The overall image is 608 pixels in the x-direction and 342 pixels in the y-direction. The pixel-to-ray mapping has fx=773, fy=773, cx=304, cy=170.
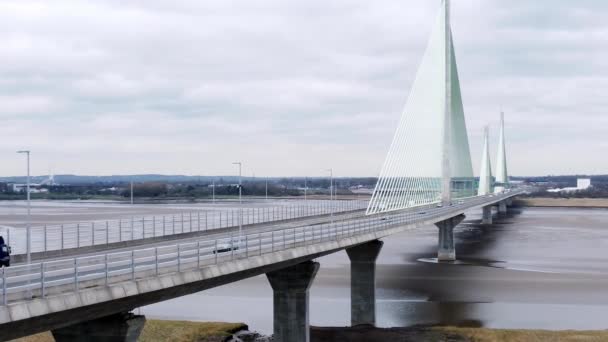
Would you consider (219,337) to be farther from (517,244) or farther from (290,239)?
(517,244)

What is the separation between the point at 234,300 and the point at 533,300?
17250 mm

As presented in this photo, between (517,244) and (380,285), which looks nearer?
(380,285)

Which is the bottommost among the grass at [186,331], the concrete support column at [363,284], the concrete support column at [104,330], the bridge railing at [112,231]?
the grass at [186,331]

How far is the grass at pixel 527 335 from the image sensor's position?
33.5 m

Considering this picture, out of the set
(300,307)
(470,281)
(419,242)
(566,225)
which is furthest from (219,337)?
(566,225)

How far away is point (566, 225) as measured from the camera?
11819cm

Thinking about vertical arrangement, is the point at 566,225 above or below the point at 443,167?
below

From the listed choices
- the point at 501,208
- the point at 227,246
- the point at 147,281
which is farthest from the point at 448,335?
the point at 501,208

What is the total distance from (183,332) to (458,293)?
63.6 ft

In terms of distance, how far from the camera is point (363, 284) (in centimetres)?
3969

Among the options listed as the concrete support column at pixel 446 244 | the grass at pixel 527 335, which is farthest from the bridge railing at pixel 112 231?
the grass at pixel 527 335

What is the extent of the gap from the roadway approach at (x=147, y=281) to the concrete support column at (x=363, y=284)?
0.18ft

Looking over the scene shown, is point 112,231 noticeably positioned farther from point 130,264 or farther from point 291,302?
point 130,264

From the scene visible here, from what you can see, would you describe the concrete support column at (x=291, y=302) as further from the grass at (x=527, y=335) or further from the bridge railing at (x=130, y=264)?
the grass at (x=527, y=335)
